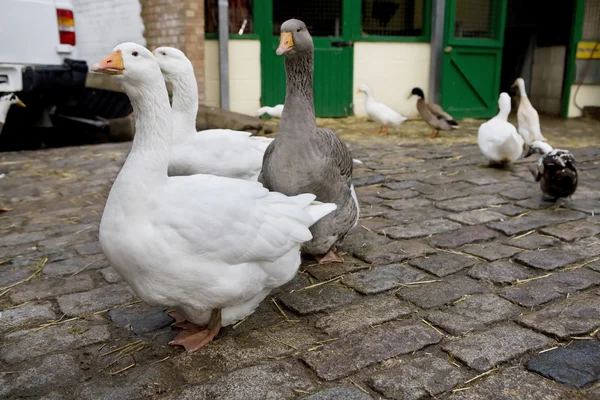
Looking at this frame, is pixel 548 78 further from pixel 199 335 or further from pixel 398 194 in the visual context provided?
pixel 199 335

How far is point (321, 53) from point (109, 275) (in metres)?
7.84

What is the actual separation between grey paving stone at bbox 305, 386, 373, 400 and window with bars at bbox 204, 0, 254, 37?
8214mm

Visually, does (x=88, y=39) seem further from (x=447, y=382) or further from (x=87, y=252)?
(x=447, y=382)

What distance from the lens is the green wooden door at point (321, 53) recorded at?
32.1ft

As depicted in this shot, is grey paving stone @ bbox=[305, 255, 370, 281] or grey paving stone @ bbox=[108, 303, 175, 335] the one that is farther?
grey paving stone @ bbox=[305, 255, 370, 281]

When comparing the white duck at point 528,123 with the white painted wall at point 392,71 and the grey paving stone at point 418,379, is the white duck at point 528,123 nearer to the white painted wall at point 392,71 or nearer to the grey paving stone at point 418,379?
the white painted wall at point 392,71

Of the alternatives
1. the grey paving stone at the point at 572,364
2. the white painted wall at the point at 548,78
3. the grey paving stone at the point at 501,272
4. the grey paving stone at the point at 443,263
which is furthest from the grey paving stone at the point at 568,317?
the white painted wall at the point at 548,78

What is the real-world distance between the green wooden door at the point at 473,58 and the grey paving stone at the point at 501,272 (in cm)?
812

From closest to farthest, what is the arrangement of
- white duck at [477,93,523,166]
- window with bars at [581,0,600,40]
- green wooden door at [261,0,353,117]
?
white duck at [477,93,523,166] → green wooden door at [261,0,353,117] → window with bars at [581,0,600,40]

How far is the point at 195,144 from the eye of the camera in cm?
384

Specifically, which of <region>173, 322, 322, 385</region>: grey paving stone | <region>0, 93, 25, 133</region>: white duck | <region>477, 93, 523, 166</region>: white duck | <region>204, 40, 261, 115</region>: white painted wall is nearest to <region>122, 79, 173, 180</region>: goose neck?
<region>173, 322, 322, 385</region>: grey paving stone

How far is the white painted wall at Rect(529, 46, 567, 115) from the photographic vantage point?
12.4 meters

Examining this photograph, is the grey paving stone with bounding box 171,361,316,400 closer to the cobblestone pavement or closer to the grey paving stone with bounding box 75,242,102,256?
the cobblestone pavement

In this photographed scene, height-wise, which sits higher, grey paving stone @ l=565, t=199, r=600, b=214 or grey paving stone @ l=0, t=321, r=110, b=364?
grey paving stone @ l=565, t=199, r=600, b=214
